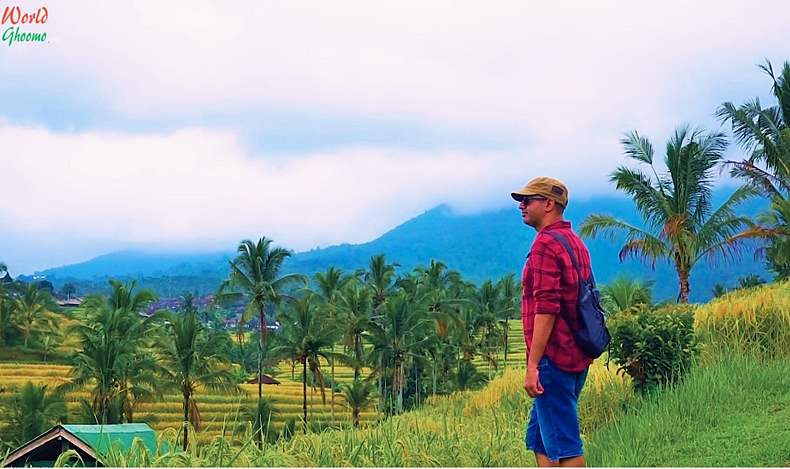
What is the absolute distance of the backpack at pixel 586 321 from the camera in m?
4.00

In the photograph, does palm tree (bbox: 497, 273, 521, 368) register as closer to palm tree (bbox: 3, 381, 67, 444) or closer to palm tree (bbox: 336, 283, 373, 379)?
palm tree (bbox: 336, 283, 373, 379)

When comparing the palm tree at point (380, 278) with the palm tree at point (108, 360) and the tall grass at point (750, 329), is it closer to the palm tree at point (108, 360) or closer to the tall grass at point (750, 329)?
the palm tree at point (108, 360)

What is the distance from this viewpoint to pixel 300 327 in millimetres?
41344

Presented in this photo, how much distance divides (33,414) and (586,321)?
32.0 meters

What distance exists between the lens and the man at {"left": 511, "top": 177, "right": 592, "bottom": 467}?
3.91 m

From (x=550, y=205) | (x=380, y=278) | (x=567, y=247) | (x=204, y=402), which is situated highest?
(x=380, y=278)

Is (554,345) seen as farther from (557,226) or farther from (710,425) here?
(710,425)

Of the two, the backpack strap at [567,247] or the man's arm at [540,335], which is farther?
the backpack strap at [567,247]

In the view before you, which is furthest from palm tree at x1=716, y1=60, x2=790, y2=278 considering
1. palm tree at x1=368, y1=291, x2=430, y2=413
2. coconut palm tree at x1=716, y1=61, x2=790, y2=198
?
palm tree at x1=368, y1=291, x2=430, y2=413

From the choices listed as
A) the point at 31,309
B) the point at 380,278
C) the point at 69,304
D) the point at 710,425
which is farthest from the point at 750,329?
the point at 69,304

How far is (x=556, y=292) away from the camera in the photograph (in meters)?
3.92

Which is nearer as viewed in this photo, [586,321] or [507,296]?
[586,321]

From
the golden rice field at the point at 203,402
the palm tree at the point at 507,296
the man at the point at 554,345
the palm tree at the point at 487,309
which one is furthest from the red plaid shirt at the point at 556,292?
the palm tree at the point at 507,296

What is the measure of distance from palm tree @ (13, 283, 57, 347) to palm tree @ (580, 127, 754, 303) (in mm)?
47443
